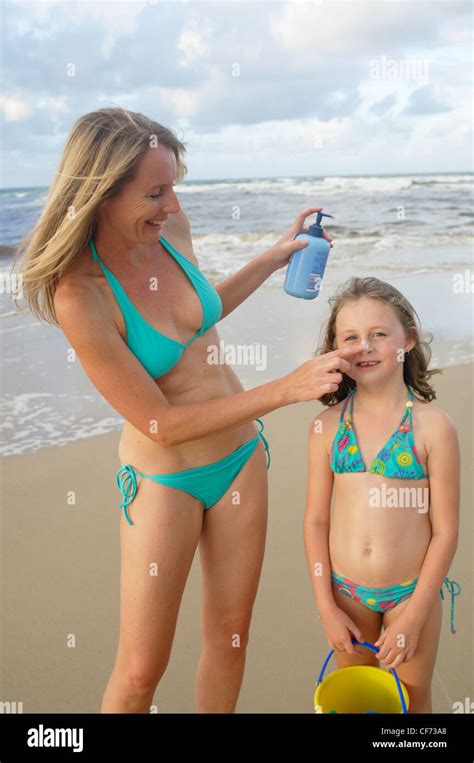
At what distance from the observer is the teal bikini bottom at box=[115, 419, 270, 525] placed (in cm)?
221

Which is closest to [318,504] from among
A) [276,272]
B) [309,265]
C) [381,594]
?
[381,594]

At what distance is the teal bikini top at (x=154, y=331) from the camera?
6.81 ft

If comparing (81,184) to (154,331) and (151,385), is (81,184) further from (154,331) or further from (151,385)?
A: (151,385)

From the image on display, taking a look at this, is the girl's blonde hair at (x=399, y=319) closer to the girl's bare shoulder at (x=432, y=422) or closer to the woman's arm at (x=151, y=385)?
the girl's bare shoulder at (x=432, y=422)

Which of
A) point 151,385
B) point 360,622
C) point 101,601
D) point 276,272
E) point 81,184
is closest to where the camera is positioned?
point 81,184

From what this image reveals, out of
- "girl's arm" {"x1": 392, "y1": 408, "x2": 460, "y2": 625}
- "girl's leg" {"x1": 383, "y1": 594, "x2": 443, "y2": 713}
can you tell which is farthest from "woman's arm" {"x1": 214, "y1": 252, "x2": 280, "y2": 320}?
"girl's leg" {"x1": 383, "y1": 594, "x2": 443, "y2": 713}

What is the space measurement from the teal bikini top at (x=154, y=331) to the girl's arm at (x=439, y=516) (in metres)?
0.76

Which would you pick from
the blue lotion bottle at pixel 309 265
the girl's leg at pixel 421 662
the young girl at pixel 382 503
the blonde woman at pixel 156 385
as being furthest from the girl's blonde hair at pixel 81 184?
the girl's leg at pixel 421 662

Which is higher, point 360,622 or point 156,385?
point 156,385

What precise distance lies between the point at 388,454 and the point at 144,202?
1.01 meters

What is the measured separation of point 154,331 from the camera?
2.11m

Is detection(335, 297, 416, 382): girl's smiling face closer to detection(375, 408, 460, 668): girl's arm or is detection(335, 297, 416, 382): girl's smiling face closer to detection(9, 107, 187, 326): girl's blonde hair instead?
detection(375, 408, 460, 668): girl's arm

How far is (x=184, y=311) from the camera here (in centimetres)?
224

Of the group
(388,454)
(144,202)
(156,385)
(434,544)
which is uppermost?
(144,202)
